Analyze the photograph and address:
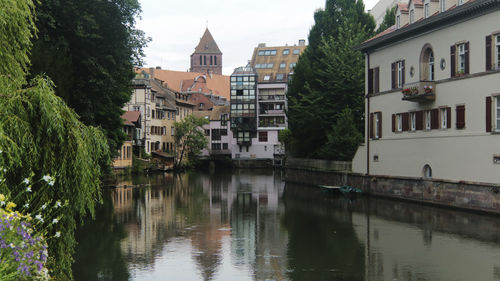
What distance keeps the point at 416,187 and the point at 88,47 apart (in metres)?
19.8

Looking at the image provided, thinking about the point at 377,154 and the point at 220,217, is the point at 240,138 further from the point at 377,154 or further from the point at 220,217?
the point at 220,217

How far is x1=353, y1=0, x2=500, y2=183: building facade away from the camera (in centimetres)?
2955

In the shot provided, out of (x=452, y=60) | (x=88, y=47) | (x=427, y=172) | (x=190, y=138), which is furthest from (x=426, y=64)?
(x=190, y=138)

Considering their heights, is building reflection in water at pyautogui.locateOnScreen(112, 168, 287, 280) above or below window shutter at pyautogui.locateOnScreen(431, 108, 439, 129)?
below

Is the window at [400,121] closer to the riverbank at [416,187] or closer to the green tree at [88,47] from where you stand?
the riverbank at [416,187]

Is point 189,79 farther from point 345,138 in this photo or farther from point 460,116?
point 460,116

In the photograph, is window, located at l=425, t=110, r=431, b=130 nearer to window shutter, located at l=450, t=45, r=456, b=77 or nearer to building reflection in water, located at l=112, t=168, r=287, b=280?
window shutter, located at l=450, t=45, r=456, b=77

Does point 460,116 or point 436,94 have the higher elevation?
point 436,94

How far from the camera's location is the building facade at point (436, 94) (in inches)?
1163

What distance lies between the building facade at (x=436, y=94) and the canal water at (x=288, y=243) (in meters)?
2.92

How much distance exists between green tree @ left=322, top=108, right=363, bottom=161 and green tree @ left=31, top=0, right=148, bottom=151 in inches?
721

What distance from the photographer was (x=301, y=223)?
27.4 m

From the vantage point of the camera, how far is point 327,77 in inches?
2085

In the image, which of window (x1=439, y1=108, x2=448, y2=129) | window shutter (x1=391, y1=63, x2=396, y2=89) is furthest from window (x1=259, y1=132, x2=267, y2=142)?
window (x1=439, y1=108, x2=448, y2=129)
